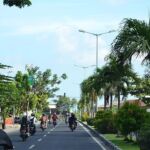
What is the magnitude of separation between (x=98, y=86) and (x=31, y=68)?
71.5 m

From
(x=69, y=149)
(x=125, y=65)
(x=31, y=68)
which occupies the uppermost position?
(x=31, y=68)

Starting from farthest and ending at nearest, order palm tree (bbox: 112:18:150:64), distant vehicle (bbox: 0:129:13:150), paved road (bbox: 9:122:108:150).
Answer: paved road (bbox: 9:122:108:150) < palm tree (bbox: 112:18:150:64) < distant vehicle (bbox: 0:129:13:150)

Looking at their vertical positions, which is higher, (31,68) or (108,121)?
(31,68)

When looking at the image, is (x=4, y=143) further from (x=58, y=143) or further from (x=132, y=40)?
(x=58, y=143)

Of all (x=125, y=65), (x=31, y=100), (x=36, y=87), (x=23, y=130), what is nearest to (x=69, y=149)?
(x=125, y=65)

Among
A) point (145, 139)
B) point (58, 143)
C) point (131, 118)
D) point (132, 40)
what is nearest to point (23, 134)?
point (58, 143)

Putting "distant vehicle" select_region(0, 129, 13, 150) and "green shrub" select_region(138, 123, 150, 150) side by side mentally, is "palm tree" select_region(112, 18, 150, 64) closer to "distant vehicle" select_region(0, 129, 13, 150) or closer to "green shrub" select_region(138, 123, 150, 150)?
"green shrub" select_region(138, 123, 150, 150)

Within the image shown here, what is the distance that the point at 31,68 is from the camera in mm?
121812

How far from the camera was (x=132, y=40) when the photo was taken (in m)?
26.3

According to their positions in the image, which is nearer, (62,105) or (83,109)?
(83,109)

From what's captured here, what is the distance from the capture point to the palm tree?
26.2m

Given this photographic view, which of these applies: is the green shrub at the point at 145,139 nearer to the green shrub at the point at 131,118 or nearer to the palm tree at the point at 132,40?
the palm tree at the point at 132,40

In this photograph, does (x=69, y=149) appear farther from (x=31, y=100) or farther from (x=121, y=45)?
(x=31, y=100)

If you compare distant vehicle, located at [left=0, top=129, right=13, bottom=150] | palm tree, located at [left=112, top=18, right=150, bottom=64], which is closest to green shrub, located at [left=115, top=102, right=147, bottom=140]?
palm tree, located at [left=112, top=18, right=150, bottom=64]
